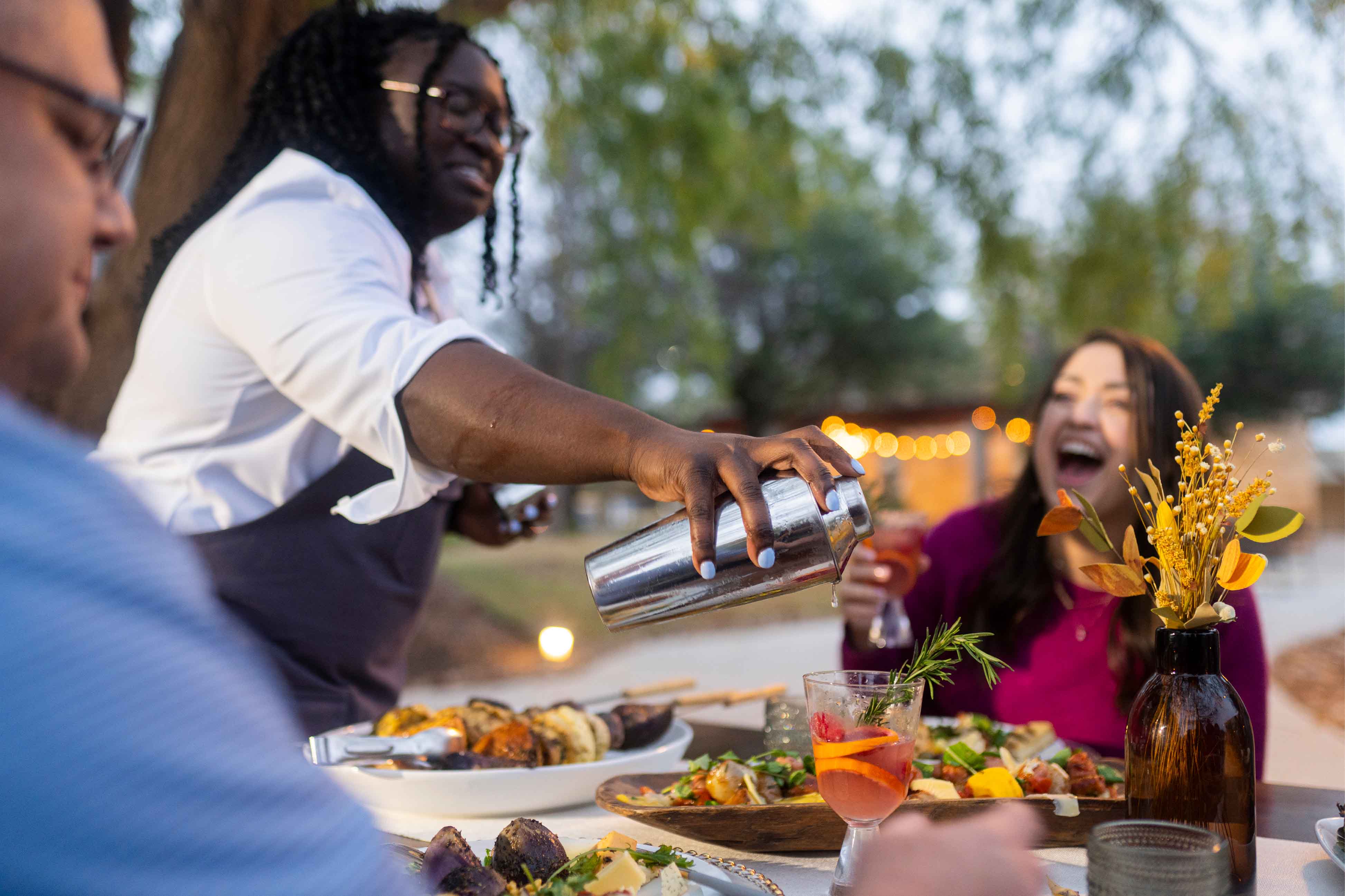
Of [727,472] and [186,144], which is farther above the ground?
[186,144]

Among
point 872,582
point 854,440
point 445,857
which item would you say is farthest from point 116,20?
point 854,440

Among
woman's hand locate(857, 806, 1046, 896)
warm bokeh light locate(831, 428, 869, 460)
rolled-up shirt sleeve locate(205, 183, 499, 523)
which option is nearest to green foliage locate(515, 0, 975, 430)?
warm bokeh light locate(831, 428, 869, 460)

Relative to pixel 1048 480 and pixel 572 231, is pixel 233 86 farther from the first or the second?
pixel 572 231

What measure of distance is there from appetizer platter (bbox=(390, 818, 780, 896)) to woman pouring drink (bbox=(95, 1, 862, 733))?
0.35m

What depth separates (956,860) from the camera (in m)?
0.72

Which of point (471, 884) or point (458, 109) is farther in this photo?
point (458, 109)

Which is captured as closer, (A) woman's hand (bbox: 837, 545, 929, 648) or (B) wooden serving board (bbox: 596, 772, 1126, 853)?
(B) wooden serving board (bbox: 596, 772, 1126, 853)

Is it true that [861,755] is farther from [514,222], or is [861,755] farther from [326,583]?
[514,222]

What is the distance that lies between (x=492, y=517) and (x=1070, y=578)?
5.01ft

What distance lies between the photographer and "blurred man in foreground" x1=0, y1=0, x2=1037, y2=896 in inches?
19.1

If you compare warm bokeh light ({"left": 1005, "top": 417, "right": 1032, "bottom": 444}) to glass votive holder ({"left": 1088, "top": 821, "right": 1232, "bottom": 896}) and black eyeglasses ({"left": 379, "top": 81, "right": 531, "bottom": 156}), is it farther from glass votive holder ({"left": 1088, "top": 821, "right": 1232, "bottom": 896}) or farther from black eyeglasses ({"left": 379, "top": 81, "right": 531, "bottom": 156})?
glass votive holder ({"left": 1088, "top": 821, "right": 1232, "bottom": 896})

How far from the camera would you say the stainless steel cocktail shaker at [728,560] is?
47.0 inches

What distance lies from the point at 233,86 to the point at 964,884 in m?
3.78

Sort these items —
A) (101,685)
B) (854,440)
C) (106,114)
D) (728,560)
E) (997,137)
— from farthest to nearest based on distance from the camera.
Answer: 1. (854,440)
2. (997,137)
3. (728,560)
4. (106,114)
5. (101,685)
